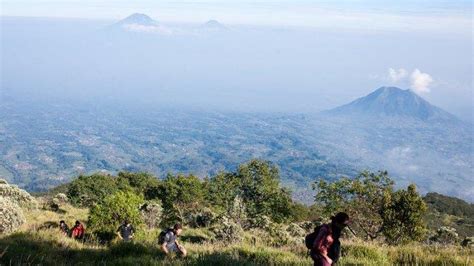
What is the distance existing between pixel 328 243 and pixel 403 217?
2832 centimetres

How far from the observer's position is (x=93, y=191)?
150 ft

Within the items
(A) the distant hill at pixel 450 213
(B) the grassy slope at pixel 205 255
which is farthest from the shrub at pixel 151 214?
(A) the distant hill at pixel 450 213

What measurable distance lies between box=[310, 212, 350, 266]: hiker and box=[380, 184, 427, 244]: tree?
26.5m

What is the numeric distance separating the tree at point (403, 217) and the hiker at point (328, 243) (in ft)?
87.1

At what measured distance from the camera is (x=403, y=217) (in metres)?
33.0

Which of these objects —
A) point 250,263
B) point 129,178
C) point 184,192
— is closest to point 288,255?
point 250,263

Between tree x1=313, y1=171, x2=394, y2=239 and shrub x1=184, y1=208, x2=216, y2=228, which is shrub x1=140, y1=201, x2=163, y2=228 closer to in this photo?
shrub x1=184, y1=208, x2=216, y2=228

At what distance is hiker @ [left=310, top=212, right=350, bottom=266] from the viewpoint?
675cm

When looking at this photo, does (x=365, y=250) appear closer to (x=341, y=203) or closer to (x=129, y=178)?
(x=341, y=203)

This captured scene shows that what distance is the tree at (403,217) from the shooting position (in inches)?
1268

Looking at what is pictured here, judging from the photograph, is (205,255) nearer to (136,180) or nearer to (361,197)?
(361,197)

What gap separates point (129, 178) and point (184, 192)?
15.8m

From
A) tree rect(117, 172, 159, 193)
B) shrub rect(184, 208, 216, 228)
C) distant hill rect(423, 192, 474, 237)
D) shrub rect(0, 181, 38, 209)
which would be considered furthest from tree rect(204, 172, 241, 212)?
distant hill rect(423, 192, 474, 237)

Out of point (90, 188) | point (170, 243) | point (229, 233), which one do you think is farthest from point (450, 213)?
point (170, 243)
